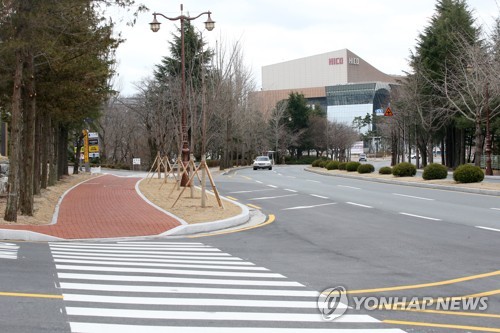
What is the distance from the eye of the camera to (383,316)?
6066 mm

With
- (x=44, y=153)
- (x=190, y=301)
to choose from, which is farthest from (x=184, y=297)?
(x=44, y=153)

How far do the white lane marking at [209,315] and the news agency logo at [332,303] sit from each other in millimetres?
101

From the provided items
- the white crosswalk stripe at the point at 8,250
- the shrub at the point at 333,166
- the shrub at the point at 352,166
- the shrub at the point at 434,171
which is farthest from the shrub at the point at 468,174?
the shrub at the point at 333,166

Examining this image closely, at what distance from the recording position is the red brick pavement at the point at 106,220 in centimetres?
1375

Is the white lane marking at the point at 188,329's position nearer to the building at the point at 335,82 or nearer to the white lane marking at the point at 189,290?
the white lane marking at the point at 189,290

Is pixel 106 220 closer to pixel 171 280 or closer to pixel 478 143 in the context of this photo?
pixel 171 280

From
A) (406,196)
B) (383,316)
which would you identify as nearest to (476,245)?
(383,316)

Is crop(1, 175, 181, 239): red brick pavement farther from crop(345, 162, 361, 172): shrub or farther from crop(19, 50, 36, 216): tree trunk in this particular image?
crop(345, 162, 361, 172): shrub

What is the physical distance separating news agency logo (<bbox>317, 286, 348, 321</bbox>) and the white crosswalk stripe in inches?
220

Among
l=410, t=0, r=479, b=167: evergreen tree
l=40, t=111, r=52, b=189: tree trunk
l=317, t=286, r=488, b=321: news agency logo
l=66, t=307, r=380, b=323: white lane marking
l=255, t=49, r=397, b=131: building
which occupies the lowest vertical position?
l=317, t=286, r=488, b=321: news agency logo

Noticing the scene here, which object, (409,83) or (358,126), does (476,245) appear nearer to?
(409,83)

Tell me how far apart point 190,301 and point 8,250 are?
5.47 meters

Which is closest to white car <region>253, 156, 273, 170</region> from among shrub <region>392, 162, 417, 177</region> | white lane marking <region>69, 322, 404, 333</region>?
shrub <region>392, 162, 417, 177</region>

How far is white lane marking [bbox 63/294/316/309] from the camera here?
653 centimetres
